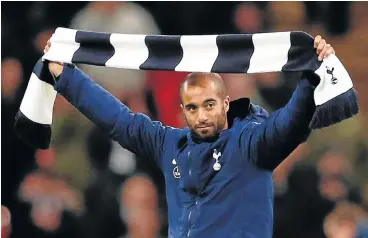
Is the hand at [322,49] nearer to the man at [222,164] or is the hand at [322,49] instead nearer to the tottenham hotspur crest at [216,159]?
the man at [222,164]

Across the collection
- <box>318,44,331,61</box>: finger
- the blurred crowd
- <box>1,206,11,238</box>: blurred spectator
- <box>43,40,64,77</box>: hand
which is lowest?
<box>1,206,11,238</box>: blurred spectator

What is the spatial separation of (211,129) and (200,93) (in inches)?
4.1

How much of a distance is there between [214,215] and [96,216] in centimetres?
182

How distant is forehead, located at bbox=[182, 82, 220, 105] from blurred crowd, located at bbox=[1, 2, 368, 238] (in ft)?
5.38

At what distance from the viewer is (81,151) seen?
427cm

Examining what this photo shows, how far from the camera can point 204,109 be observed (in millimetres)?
2477

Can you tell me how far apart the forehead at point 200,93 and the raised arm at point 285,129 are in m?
0.14

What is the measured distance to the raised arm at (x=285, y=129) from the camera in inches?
90.9

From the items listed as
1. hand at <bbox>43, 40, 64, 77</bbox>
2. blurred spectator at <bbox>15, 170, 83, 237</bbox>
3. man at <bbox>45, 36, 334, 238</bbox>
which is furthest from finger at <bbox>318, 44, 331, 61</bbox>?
blurred spectator at <bbox>15, 170, 83, 237</bbox>

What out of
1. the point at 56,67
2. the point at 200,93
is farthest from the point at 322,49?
the point at 56,67

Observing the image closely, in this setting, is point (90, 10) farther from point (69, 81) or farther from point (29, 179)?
point (69, 81)

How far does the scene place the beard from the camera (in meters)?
2.49

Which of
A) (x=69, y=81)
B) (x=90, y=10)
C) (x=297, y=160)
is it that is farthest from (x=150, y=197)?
(x=69, y=81)

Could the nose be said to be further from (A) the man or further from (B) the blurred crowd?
(B) the blurred crowd
